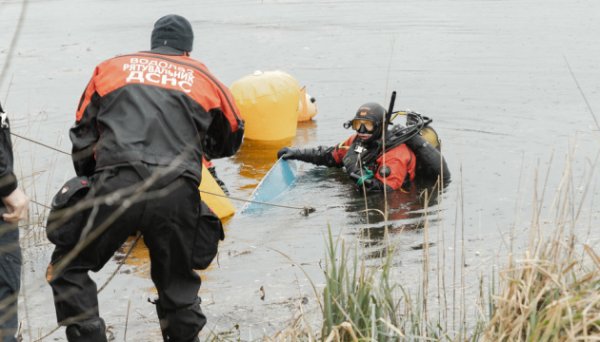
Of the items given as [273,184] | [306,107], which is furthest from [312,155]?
[306,107]

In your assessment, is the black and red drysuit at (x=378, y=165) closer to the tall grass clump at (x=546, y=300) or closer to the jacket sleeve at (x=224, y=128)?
the jacket sleeve at (x=224, y=128)

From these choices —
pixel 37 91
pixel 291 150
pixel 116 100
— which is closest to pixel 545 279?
pixel 116 100

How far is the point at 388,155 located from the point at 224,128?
3.36 m

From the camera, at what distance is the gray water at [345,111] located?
5.65m

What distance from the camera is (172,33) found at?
4500mm

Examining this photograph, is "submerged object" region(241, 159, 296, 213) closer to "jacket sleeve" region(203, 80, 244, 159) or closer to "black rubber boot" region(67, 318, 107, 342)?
"jacket sleeve" region(203, 80, 244, 159)

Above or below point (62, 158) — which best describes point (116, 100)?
above

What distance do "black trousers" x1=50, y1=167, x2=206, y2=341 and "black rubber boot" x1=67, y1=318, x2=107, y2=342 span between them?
27mm

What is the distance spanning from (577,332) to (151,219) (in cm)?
190

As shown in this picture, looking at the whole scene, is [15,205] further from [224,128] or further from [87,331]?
[224,128]

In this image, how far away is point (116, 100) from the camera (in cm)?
412

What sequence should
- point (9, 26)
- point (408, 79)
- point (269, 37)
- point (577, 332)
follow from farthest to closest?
point (9, 26), point (269, 37), point (408, 79), point (577, 332)

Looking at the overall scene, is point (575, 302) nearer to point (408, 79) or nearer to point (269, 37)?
point (408, 79)

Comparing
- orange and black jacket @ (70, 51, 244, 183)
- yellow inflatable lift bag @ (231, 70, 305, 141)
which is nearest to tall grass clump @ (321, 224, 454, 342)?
orange and black jacket @ (70, 51, 244, 183)
